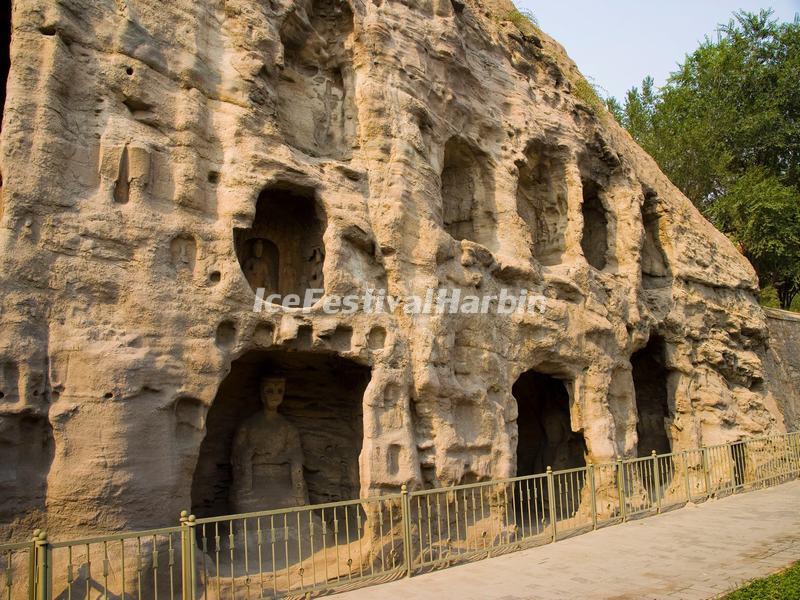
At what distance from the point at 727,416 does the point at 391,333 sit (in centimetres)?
930

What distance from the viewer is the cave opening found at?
1593cm

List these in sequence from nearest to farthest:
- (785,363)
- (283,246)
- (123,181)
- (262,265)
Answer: (123,181) → (262,265) → (283,246) → (785,363)

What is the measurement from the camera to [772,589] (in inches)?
222

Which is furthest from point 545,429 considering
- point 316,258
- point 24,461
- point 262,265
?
point 24,461

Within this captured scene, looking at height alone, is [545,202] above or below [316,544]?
above

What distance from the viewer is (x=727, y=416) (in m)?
14.8

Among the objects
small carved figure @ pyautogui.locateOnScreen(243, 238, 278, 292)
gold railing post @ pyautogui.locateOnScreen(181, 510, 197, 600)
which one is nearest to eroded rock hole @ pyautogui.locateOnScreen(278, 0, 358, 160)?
small carved figure @ pyautogui.locateOnScreen(243, 238, 278, 292)

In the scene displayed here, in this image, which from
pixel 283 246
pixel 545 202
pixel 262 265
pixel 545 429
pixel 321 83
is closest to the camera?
pixel 262 265

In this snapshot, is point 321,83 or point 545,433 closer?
point 321,83

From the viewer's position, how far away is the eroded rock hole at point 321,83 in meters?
10.6

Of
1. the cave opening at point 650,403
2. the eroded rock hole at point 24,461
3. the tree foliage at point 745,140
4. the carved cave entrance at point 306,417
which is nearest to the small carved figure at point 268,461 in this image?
the carved cave entrance at point 306,417

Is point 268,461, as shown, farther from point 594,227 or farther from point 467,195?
point 594,227

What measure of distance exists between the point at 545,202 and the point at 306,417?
23.2 feet

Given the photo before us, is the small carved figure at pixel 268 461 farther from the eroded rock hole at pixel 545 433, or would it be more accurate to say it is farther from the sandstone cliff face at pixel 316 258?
the eroded rock hole at pixel 545 433
